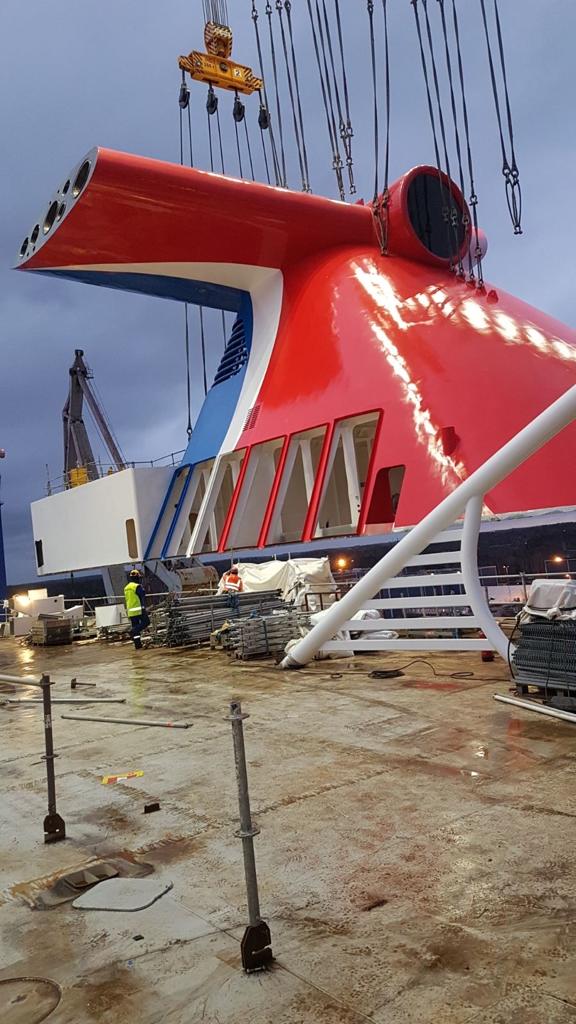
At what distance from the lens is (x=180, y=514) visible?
21906 millimetres

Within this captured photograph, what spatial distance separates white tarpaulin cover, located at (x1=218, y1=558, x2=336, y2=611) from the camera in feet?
50.2

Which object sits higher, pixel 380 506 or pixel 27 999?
pixel 380 506

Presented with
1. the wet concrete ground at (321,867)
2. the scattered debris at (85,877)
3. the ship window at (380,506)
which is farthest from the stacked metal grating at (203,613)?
the scattered debris at (85,877)

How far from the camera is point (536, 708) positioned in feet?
23.9

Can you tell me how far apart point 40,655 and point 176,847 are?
14.8 m

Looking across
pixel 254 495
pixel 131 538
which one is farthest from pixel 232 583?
pixel 131 538

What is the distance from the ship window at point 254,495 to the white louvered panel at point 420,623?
8.84 m

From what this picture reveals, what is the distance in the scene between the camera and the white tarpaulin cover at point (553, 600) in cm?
745

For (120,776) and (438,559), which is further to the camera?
(438,559)

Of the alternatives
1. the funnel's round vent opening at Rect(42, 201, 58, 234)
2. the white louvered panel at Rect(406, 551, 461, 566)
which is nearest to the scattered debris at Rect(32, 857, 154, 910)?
the white louvered panel at Rect(406, 551, 461, 566)

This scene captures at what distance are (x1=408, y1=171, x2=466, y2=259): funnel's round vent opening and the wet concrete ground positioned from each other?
13.7 metres

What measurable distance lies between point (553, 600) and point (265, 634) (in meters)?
6.76

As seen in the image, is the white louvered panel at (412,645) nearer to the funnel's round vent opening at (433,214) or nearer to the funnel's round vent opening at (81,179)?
the funnel's round vent opening at (433,214)

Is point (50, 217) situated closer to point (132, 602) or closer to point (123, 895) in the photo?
point (132, 602)
